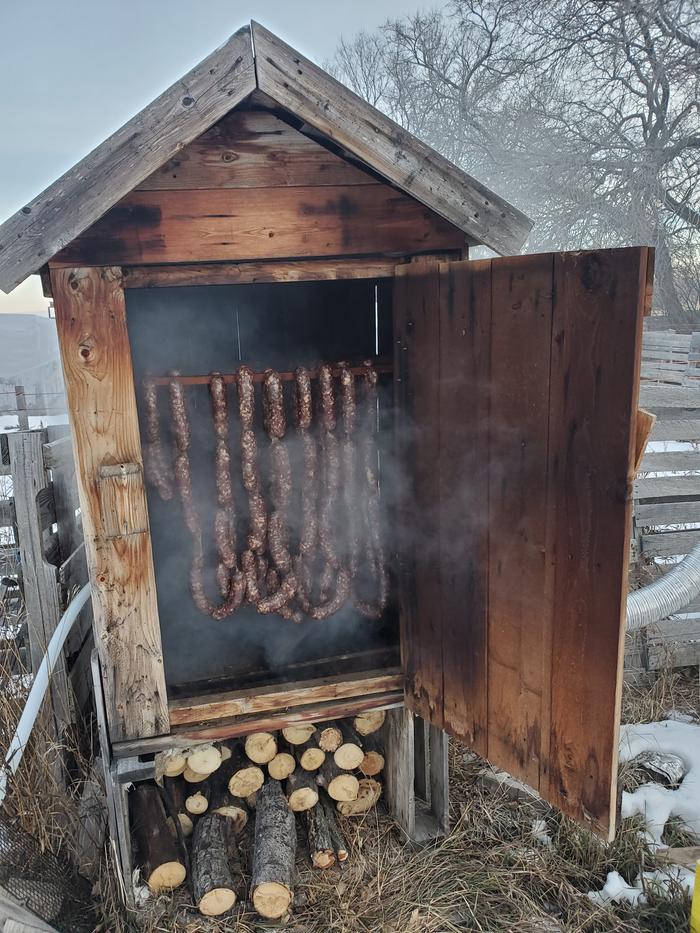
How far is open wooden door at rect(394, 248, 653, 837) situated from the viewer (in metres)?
2.23

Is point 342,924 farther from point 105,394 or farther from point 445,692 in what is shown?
point 105,394

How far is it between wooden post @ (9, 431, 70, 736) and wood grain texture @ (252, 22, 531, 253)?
2534 millimetres

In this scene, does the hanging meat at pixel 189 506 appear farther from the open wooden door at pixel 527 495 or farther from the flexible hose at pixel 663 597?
the flexible hose at pixel 663 597

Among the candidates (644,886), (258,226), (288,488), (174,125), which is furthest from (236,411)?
(644,886)

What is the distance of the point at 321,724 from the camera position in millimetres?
4062

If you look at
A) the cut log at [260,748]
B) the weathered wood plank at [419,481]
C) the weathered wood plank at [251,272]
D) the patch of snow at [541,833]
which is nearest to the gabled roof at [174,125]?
the weathered wood plank at [251,272]

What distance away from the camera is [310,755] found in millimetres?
3947

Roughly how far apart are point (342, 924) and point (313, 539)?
1.95 metres

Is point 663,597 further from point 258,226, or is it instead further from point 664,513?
point 258,226

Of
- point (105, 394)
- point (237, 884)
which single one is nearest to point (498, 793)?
point (237, 884)

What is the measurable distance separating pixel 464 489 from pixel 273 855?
7.23 ft

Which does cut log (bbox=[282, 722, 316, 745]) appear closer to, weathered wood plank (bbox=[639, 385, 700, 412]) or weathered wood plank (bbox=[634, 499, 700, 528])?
weathered wood plank (bbox=[634, 499, 700, 528])

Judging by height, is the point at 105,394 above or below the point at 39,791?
above

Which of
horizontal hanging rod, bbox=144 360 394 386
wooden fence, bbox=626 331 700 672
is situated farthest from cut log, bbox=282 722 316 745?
wooden fence, bbox=626 331 700 672
